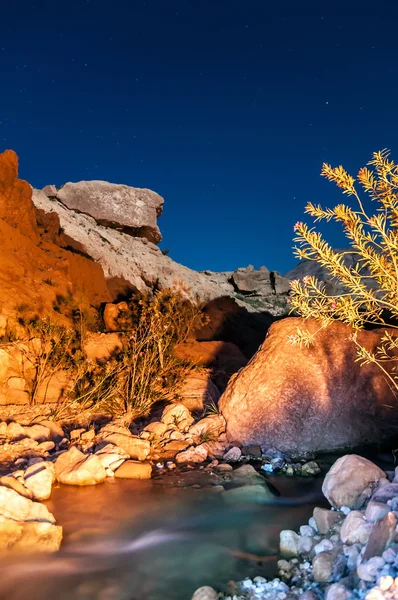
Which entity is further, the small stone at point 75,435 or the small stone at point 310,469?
the small stone at point 75,435

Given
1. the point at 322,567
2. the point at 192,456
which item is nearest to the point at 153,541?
the point at 322,567

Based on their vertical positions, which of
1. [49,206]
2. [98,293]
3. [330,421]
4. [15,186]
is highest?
[49,206]

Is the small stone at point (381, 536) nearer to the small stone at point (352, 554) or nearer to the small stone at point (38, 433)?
the small stone at point (352, 554)

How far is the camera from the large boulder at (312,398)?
6559 mm

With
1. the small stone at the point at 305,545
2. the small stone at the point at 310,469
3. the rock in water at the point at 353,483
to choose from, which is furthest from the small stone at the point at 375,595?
the small stone at the point at 310,469

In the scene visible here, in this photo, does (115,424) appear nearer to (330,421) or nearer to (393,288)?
(330,421)

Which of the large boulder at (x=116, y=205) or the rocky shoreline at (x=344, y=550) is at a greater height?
the large boulder at (x=116, y=205)

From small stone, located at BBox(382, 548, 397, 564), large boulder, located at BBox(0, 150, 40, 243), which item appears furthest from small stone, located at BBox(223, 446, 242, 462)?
large boulder, located at BBox(0, 150, 40, 243)

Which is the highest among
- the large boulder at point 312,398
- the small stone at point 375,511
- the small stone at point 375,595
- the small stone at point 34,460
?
the large boulder at point 312,398

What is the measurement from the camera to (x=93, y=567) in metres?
3.51

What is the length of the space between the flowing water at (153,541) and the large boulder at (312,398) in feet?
3.69

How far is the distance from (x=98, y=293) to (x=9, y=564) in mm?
13459

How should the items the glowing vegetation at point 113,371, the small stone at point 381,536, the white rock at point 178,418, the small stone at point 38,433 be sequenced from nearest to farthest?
the small stone at point 381,536, the small stone at point 38,433, the white rock at point 178,418, the glowing vegetation at point 113,371

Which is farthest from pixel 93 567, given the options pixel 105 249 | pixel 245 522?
pixel 105 249
